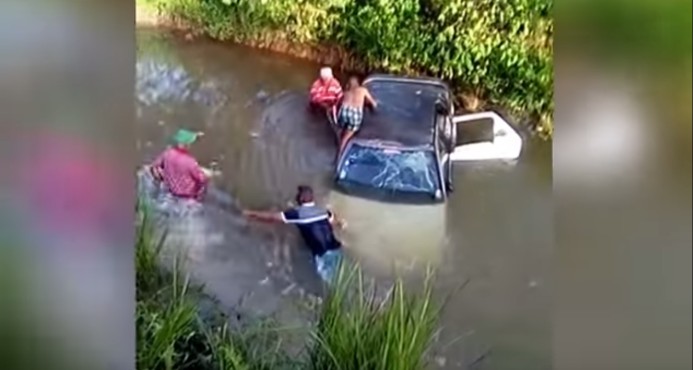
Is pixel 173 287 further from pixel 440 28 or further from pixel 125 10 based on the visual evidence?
pixel 440 28

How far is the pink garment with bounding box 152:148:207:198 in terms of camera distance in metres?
1.59

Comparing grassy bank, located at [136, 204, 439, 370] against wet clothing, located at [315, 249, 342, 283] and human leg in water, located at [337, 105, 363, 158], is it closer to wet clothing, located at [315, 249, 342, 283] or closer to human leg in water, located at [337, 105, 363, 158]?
wet clothing, located at [315, 249, 342, 283]

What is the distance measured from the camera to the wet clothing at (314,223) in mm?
1569

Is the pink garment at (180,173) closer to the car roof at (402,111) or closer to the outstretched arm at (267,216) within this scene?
the outstretched arm at (267,216)

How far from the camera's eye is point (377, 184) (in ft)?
5.14

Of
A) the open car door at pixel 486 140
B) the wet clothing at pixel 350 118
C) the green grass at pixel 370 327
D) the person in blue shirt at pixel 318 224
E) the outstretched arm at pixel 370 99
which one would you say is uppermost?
the outstretched arm at pixel 370 99

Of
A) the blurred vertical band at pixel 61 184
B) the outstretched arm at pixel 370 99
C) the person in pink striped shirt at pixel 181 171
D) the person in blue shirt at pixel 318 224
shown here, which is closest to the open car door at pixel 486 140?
the outstretched arm at pixel 370 99

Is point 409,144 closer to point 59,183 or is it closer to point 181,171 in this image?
point 181,171

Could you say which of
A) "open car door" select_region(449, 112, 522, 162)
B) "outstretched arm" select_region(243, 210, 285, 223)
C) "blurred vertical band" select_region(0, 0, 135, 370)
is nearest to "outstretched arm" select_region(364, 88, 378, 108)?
"open car door" select_region(449, 112, 522, 162)

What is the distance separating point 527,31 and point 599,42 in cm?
15

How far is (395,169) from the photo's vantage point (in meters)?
1.56

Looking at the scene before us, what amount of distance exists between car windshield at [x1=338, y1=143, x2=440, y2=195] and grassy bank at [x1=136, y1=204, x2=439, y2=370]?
0.54 feet

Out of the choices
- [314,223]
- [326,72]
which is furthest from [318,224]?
[326,72]

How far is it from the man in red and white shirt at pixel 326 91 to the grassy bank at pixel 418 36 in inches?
1.0
